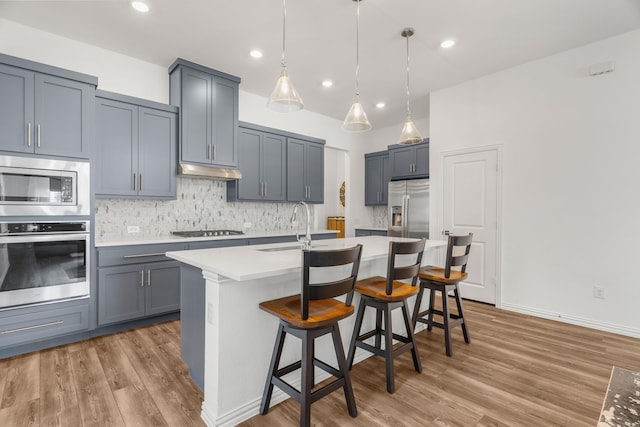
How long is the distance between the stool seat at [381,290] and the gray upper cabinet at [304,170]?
2810mm

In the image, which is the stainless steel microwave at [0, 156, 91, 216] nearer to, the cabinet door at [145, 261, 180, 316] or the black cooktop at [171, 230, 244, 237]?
the cabinet door at [145, 261, 180, 316]

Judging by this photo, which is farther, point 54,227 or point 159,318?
point 159,318

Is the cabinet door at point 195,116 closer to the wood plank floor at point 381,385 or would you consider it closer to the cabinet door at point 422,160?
the wood plank floor at point 381,385

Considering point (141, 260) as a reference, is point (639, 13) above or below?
above

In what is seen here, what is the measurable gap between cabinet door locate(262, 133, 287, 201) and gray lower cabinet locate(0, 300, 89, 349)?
2571 mm

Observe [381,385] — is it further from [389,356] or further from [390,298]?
[390,298]

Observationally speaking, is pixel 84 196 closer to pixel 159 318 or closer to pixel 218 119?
pixel 159 318

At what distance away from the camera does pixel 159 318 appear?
3.42 metres

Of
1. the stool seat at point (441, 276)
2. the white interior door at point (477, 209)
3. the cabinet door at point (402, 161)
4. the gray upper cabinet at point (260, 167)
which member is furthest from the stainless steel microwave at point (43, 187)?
the cabinet door at point (402, 161)

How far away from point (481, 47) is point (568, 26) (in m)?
0.75

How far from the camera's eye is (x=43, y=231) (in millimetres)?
2676

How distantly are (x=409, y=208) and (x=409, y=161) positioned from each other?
3.00ft

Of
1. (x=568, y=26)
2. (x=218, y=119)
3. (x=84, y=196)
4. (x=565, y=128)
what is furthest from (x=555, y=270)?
(x=84, y=196)

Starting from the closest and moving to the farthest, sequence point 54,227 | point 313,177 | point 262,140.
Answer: point 54,227 < point 262,140 < point 313,177
